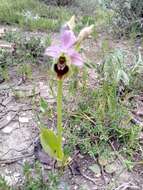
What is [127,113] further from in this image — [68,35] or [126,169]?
[68,35]

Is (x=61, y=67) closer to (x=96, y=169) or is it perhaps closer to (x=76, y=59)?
(x=76, y=59)

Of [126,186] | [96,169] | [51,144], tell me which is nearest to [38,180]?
[51,144]

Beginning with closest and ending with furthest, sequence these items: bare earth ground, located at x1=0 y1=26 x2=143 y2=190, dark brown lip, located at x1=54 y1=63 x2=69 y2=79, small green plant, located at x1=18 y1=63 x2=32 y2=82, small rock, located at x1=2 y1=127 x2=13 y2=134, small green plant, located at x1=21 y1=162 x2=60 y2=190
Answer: dark brown lip, located at x1=54 y1=63 x2=69 y2=79
small green plant, located at x1=21 y1=162 x2=60 y2=190
bare earth ground, located at x1=0 y1=26 x2=143 y2=190
small rock, located at x1=2 y1=127 x2=13 y2=134
small green plant, located at x1=18 y1=63 x2=32 y2=82

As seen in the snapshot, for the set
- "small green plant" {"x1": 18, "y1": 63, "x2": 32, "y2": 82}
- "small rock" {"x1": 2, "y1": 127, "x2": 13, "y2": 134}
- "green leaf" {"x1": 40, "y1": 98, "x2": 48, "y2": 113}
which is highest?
"small green plant" {"x1": 18, "y1": 63, "x2": 32, "y2": 82}

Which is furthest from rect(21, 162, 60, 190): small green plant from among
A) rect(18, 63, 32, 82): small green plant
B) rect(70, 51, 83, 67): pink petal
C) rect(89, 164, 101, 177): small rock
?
rect(18, 63, 32, 82): small green plant

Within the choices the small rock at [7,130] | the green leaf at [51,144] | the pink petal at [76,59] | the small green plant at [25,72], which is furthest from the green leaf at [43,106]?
the pink petal at [76,59]

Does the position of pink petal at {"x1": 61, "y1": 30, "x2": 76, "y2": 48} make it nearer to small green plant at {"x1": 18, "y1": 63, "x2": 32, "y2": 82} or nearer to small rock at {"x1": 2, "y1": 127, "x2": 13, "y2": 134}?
small rock at {"x1": 2, "y1": 127, "x2": 13, "y2": 134}

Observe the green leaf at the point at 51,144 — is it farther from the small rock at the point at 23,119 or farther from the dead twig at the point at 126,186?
the small rock at the point at 23,119
